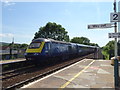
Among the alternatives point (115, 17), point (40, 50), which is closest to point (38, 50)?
point (40, 50)

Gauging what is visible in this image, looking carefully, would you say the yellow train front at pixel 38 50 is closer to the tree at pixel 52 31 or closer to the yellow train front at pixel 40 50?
the yellow train front at pixel 40 50

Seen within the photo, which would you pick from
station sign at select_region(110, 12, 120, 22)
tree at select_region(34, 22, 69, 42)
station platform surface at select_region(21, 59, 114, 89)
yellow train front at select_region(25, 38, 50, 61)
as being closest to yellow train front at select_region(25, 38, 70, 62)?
yellow train front at select_region(25, 38, 50, 61)

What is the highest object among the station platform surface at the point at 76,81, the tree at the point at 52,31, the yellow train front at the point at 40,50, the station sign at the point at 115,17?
the tree at the point at 52,31

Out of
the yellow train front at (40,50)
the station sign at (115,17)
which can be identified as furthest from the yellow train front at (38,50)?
the station sign at (115,17)

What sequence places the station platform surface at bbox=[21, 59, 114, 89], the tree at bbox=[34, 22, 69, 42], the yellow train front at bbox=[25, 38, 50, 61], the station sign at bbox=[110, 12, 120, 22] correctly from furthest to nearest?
the tree at bbox=[34, 22, 69, 42] → the yellow train front at bbox=[25, 38, 50, 61] → the station platform surface at bbox=[21, 59, 114, 89] → the station sign at bbox=[110, 12, 120, 22]

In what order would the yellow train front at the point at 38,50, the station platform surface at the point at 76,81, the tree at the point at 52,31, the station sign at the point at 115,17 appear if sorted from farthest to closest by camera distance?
the tree at the point at 52,31 < the yellow train front at the point at 38,50 < the station platform surface at the point at 76,81 < the station sign at the point at 115,17

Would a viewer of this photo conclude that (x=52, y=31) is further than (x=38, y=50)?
Yes

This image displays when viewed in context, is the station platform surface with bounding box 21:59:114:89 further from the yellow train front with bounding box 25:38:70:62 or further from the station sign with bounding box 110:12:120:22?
the yellow train front with bounding box 25:38:70:62

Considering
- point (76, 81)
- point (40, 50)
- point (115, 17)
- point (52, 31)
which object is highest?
point (52, 31)

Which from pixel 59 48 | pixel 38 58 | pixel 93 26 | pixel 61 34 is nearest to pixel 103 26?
pixel 93 26

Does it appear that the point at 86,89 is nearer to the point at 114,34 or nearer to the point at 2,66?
the point at 114,34

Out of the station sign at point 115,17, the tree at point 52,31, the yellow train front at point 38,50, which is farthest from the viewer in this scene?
the tree at point 52,31

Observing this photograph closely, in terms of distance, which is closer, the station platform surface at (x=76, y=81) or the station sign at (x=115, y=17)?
the station sign at (x=115, y=17)

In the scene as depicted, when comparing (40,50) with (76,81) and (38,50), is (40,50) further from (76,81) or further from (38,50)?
(76,81)
